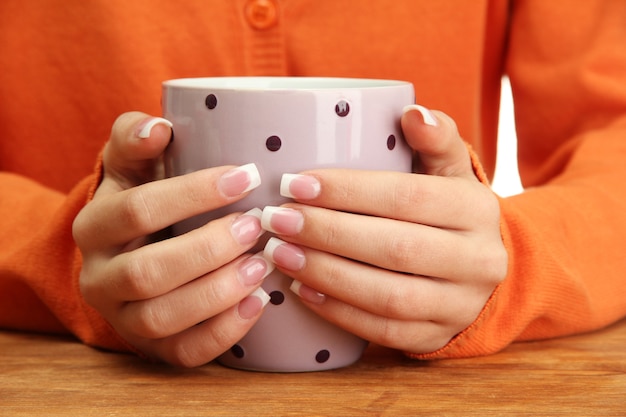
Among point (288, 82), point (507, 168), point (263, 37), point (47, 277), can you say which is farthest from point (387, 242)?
point (507, 168)

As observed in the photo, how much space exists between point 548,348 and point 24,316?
466mm

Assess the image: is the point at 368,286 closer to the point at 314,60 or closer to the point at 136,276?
the point at 136,276

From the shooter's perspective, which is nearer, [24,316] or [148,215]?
[148,215]

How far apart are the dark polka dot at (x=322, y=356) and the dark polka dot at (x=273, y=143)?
0.16 m

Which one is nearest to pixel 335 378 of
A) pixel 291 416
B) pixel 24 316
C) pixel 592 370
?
pixel 291 416

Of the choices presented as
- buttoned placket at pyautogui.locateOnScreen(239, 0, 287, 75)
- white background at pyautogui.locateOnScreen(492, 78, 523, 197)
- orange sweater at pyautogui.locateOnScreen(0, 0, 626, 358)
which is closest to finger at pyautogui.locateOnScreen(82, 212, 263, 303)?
orange sweater at pyautogui.locateOnScreen(0, 0, 626, 358)

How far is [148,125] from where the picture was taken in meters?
0.57

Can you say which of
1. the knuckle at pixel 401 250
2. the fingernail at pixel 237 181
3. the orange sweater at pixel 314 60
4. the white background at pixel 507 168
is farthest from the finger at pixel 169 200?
the white background at pixel 507 168

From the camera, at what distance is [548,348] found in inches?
26.2

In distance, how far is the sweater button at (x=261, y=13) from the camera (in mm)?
957

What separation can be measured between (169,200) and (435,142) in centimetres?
20

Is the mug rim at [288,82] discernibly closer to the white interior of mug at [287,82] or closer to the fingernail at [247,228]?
the white interior of mug at [287,82]

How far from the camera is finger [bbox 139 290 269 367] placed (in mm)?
547

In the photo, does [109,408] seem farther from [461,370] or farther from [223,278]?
[461,370]
